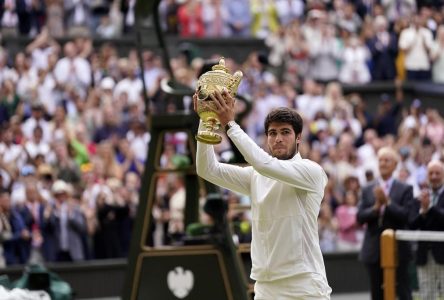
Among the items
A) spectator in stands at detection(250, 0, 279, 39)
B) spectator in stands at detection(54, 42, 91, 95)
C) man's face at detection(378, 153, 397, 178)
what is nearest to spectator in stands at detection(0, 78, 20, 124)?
spectator in stands at detection(54, 42, 91, 95)

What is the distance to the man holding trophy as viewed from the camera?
762 cm

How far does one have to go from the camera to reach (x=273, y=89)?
24.3m

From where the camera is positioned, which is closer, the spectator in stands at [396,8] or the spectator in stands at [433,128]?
the spectator in stands at [433,128]

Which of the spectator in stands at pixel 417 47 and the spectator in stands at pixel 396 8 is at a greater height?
A: the spectator in stands at pixel 396 8

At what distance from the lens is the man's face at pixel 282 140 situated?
7867 mm

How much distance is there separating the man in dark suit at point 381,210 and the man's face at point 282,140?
454 centimetres

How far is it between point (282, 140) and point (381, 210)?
474 cm

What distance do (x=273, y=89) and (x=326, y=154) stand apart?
210cm

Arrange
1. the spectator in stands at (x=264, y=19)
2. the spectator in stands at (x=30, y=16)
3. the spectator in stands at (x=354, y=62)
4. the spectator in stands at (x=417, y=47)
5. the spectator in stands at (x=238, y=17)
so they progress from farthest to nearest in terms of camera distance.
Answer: the spectator in stands at (x=264, y=19) < the spectator in stands at (x=238, y=17) < the spectator in stands at (x=417, y=47) < the spectator in stands at (x=354, y=62) < the spectator in stands at (x=30, y=16)

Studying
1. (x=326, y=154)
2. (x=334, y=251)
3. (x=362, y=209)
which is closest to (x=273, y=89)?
(x=326, y=154)

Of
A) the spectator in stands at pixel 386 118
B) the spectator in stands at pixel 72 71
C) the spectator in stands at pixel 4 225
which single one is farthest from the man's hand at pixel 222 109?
the spectator in stands at pixel 386 118

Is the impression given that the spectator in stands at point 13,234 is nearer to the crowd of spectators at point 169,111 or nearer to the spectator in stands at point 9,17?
the crowd of spectators at point 169,111

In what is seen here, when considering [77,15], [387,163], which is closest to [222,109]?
[387,163]

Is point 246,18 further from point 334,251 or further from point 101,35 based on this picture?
point 334,251
